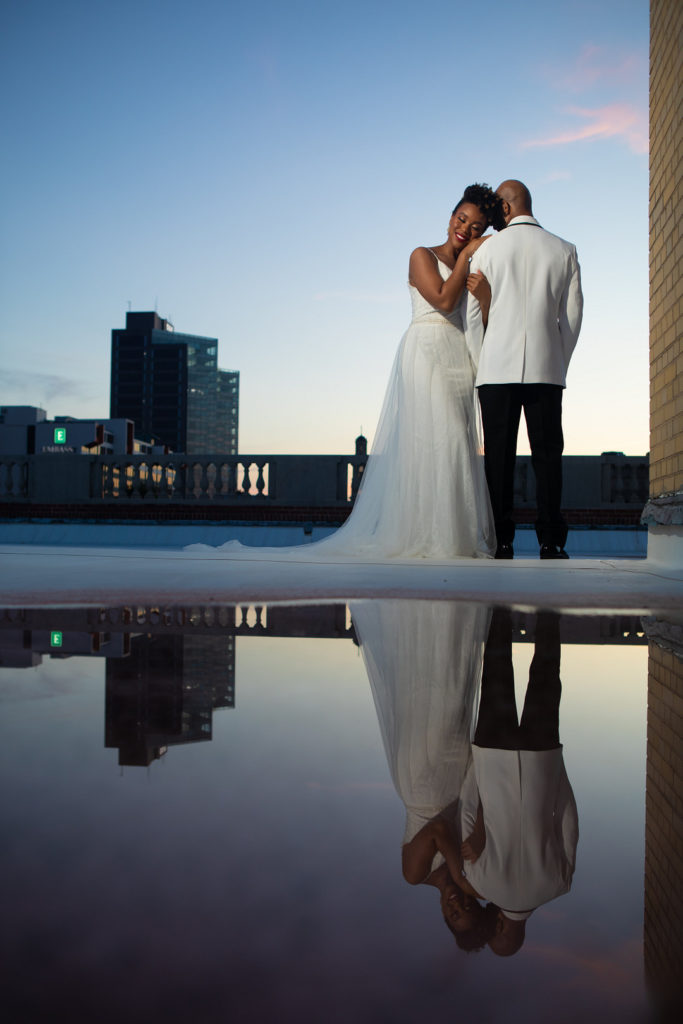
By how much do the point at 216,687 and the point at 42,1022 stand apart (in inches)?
38.4

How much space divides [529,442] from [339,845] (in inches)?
205

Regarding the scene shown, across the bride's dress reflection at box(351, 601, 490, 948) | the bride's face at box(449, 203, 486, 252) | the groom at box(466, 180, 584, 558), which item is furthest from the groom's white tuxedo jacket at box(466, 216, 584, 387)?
the bride's dress reflection at box(351, 601, 490, 948)

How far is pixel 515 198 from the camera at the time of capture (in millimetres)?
5582

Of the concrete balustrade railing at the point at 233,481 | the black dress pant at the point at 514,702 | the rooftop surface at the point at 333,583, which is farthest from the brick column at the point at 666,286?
the concrete balustrade railing at the point at 233,481

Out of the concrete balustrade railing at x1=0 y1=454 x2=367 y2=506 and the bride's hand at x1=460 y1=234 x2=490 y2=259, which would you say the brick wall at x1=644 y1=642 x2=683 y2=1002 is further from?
the concrete balustrade railing at x1=0 y1=454 x2=367 y2=506

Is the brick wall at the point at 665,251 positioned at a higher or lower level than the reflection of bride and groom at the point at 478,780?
higher

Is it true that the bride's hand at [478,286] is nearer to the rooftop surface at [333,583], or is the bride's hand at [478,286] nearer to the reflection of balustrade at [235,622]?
the rooftop surface at [333,583]

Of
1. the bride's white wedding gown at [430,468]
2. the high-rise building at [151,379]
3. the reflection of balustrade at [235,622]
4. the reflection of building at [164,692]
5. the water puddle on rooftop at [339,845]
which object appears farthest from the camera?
the high-rise building at [151,379]

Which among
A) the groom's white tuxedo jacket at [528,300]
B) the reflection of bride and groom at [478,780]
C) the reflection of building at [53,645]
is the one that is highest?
the groom's white tuxedo jacket at [528,300]

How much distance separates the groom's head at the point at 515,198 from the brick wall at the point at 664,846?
481cm

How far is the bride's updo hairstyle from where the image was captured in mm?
5633

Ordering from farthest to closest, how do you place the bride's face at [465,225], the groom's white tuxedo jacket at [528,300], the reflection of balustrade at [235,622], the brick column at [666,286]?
the bride's face at [465,225]
the groom's white tuxedo jacket at [528,300]
the brick column at [666,286]
the reflection of balustrade at [235,622]

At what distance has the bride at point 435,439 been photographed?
5.72m

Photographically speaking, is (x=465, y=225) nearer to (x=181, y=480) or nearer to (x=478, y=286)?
(x=478, y=286)
